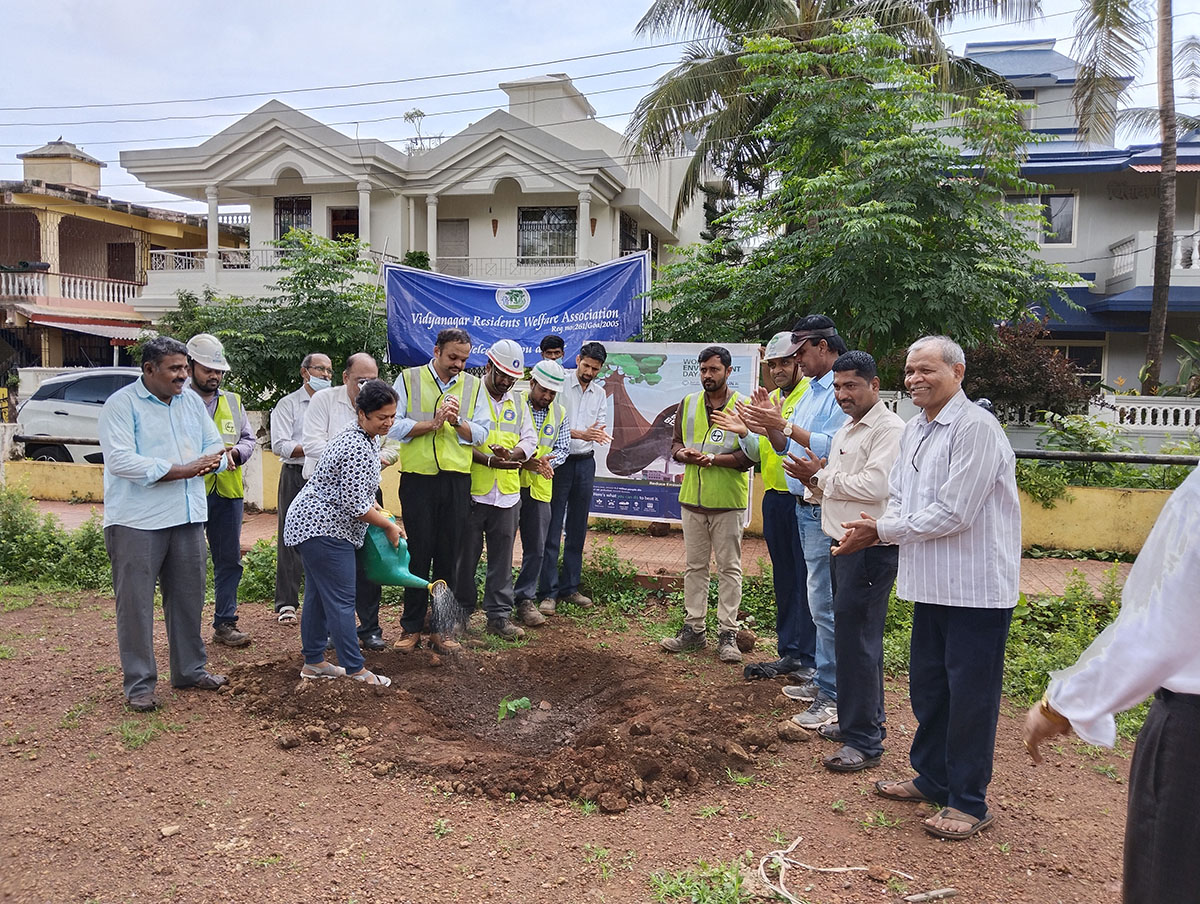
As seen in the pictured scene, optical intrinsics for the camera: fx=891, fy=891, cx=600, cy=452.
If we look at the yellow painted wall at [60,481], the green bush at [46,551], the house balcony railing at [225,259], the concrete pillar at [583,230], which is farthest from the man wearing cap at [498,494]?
the house balcony railing at [225,259]

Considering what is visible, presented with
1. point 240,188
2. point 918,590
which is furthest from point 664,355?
point 240,188

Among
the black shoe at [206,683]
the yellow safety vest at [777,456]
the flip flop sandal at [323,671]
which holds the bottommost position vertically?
the black shoe at [206,683]

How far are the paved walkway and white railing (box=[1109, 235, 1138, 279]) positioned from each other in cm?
1362

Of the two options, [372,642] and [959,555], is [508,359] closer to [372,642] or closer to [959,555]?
[372,642]

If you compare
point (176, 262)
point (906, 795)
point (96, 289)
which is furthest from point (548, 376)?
point (96, 289)

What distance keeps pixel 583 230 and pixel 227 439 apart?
53.0 ft

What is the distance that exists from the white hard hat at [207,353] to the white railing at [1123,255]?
1949 cm

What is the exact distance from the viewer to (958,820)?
141 inches

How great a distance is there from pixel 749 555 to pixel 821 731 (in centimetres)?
435

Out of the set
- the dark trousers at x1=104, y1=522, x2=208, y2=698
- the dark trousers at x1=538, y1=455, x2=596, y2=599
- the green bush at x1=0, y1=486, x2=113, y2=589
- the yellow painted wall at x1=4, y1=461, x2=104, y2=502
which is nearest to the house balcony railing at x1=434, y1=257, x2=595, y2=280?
the yellow painted wall at x1=4, y1=461, x2=104, y2=502

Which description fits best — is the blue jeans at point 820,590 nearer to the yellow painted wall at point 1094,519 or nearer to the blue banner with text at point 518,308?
the yellow painted wall at point 1094,519

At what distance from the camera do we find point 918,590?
366 cm

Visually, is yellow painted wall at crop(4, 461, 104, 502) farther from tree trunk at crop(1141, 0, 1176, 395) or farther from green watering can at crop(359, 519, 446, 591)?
tree trunk at crop(1141, 0, 1176, 395)

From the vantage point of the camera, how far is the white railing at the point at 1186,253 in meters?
19.4
